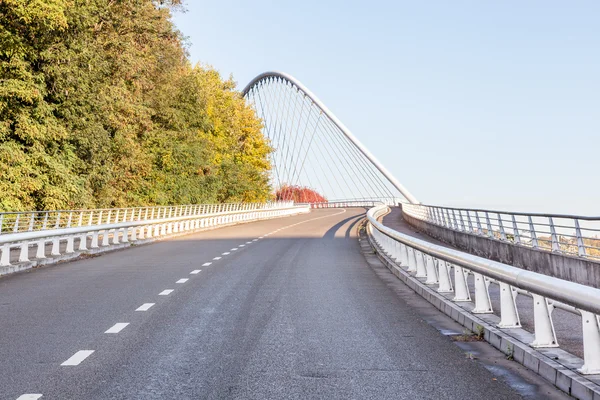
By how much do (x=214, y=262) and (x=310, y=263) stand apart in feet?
8.40

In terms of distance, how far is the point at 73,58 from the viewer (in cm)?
3856

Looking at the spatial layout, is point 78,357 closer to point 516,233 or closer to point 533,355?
point 533,355

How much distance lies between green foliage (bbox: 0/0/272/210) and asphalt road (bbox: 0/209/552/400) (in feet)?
69.8

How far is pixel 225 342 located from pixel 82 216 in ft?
112

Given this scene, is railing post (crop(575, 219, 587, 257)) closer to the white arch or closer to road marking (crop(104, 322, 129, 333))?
road marking (crop(104, 322, 129, 333))

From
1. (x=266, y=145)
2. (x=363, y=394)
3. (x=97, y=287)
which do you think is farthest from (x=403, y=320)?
(x=266, y=145)

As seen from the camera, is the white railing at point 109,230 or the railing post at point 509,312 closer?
the railing post at point 509,312

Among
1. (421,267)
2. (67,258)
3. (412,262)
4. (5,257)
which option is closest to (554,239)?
(412,262)

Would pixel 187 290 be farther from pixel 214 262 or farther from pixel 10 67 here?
pixel 10 67

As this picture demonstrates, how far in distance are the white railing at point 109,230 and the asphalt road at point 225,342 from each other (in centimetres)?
406

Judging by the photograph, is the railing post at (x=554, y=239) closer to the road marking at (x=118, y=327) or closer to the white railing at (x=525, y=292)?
the white railing at (x=525, y=292)

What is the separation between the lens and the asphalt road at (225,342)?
6.46m

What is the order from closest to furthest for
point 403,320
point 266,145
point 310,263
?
point 403,320, point 310,263, point 266,145

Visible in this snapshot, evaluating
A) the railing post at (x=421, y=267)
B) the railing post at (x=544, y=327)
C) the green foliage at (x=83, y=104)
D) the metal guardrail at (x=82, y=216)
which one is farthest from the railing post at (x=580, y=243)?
the green foliage at (x=83, y=104)
